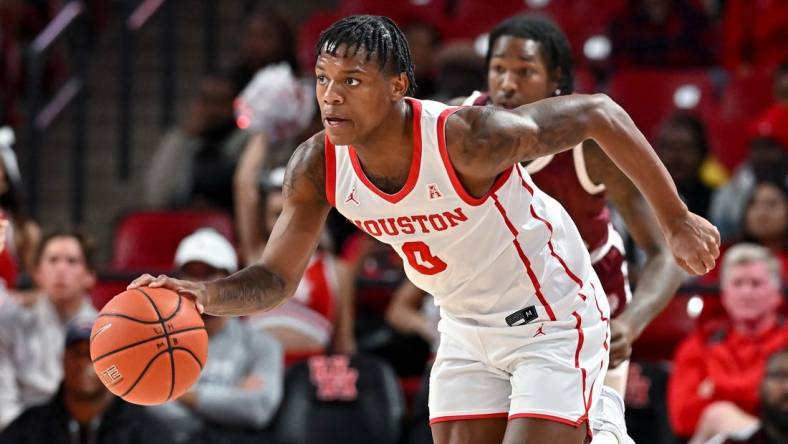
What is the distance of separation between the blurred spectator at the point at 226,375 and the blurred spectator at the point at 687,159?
2.54 metres

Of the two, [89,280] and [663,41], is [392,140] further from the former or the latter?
[663,41]

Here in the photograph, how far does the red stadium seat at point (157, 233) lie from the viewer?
8.10 m

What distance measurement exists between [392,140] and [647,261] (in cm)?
121

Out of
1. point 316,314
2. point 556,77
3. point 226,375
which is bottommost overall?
point 226,375

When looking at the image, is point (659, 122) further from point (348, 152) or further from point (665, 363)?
point (348, 152)

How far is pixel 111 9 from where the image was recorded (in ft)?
36.4

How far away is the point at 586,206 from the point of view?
462cm

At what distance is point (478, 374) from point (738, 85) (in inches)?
217

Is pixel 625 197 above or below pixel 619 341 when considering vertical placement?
above

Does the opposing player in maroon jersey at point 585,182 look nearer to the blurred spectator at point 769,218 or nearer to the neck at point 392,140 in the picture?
the neck at point 392,140

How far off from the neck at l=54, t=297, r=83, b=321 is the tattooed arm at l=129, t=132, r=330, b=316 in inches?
126

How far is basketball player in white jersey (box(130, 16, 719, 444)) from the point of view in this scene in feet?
12.4

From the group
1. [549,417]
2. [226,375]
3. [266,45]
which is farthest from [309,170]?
[266,45]

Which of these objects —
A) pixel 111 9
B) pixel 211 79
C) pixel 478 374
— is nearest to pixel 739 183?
pixel 211 79
